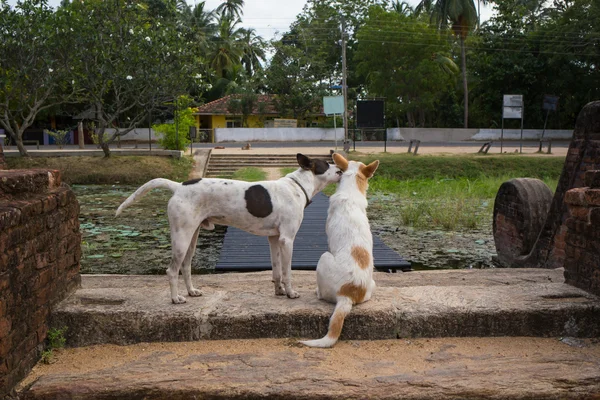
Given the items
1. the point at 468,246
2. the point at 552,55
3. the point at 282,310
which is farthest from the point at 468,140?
the point at 282,310

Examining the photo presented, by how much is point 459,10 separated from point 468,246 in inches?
1215

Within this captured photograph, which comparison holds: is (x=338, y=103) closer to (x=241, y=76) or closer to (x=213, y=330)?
(x=241, y=76)

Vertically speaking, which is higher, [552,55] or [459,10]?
[459,10]

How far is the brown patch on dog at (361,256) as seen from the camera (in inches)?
151

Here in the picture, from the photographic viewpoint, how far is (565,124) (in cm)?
3772

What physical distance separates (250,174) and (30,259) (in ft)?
50.1

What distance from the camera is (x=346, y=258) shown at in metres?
3.84

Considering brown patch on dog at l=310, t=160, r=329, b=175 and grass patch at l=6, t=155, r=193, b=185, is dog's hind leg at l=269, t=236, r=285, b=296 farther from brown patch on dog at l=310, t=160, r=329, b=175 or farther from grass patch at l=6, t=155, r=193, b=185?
grass patch at l=6, t=155, r=193, b=185

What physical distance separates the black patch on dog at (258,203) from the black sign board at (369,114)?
65.1 feet

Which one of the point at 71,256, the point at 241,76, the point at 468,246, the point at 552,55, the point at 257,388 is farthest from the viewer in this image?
the point at 241,76

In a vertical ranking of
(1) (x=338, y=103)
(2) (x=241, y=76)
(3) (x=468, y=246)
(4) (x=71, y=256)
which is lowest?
(3) (x=468, y=246)

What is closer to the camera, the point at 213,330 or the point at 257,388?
the point at 257,388

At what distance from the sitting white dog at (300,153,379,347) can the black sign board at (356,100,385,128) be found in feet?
64.3

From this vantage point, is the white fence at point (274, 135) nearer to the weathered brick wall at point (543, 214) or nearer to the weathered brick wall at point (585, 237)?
the weathered brick wall at point (543, 214)
